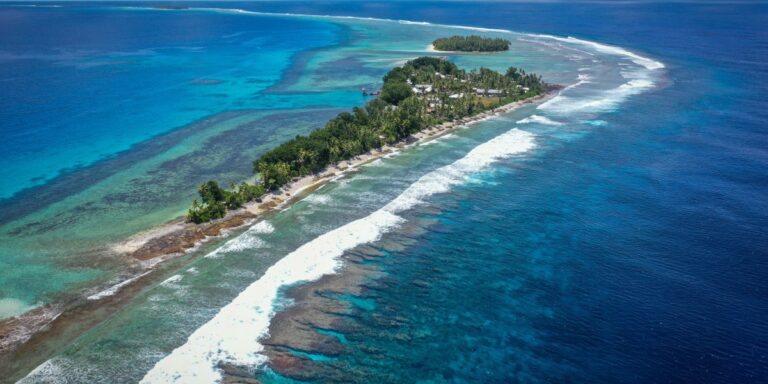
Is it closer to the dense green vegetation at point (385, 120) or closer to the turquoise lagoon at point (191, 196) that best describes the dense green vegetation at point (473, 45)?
the turquoise lagoon at point (191, 196)

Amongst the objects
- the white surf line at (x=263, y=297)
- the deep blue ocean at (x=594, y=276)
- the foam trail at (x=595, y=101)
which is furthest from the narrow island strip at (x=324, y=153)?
the deep blue ocean at (x=594, y=276)

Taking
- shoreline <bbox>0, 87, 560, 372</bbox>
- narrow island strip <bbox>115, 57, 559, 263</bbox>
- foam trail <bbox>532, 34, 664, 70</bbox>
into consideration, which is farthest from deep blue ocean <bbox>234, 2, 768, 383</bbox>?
foam trail <bbox>532, 34, 664, 70</bbox>

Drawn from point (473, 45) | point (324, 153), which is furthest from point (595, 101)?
point (473, 45)

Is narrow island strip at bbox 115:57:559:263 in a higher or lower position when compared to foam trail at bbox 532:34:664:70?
lower

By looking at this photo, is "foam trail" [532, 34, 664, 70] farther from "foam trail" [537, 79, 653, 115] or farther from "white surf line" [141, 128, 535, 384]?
"white surf line" [141, 128, 535, 384]

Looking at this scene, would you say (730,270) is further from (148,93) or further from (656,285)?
(148,93)

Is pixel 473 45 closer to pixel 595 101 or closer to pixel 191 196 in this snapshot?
pixel 595 101
